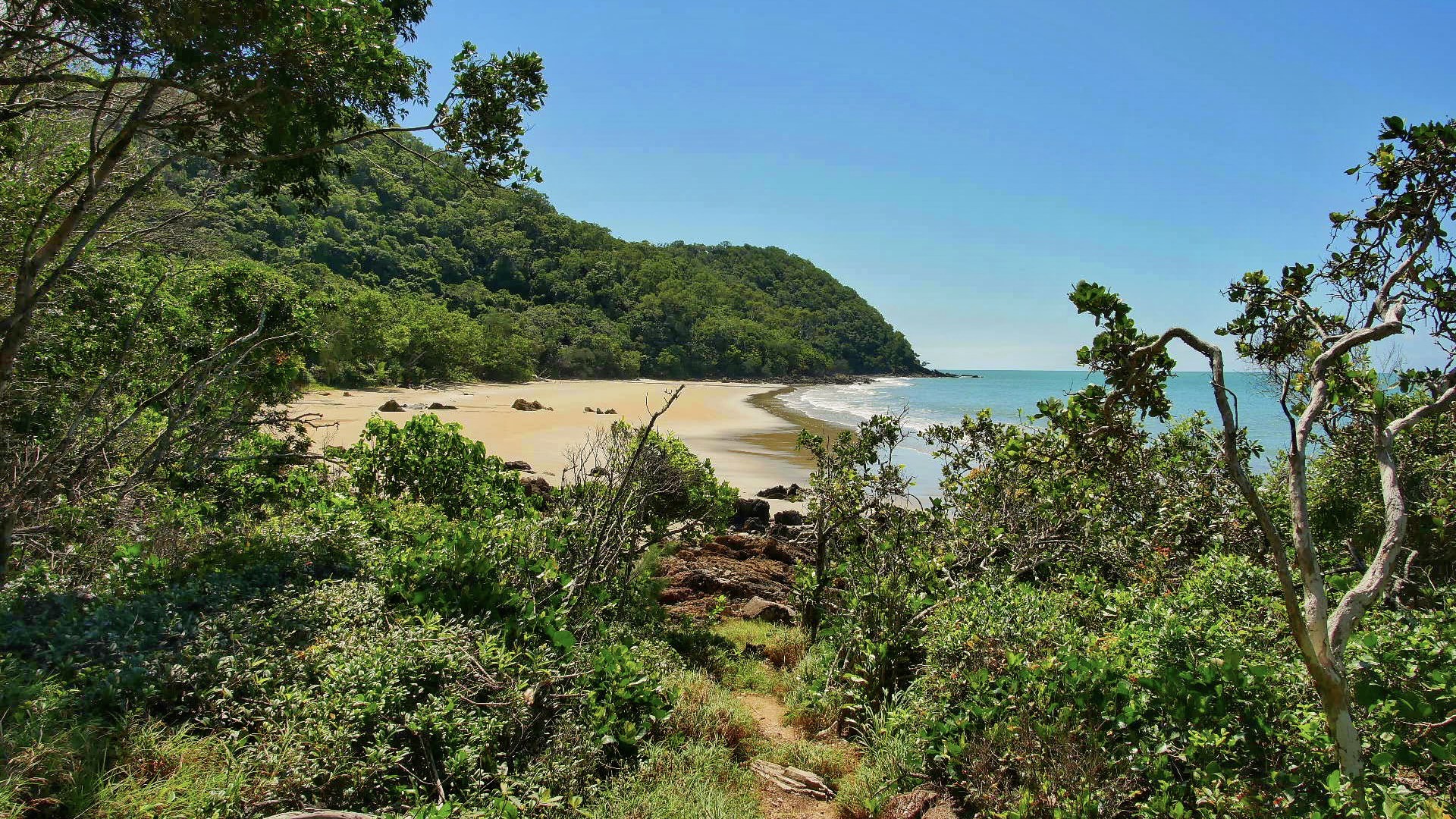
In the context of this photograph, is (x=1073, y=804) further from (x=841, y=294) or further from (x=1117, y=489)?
(x=841, y=294)

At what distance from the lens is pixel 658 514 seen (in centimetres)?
880

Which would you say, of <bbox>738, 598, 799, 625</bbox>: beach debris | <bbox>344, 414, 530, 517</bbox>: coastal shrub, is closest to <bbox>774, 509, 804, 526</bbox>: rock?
<bbox>738, 598, 799, 625</bbox>: beach debris

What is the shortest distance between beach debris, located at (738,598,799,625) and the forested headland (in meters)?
0.04

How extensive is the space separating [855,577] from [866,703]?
129 centimetres

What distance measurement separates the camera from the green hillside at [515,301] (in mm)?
49594

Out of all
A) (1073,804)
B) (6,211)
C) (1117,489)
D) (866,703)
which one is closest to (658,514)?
(866,703)

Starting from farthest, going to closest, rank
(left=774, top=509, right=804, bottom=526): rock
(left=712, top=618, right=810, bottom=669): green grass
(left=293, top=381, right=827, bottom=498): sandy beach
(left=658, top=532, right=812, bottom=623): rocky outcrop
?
(left=293, top=381, right=827, bottom=498): sandy beach < (left=774, top=509, right=804, bottom=526): rock < (left=658, top=532, right=812, bottom=623): rocky outcrop < (left=712, top=618, right=810, bottom=669): green grass

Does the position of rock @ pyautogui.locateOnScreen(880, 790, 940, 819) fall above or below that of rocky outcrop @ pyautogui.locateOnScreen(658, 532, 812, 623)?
above

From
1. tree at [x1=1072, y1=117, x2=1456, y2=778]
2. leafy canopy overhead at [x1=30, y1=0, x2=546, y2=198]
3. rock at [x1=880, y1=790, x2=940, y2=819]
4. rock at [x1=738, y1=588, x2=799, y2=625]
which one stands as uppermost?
leafy canopy overhead at [x1=30, y1=0, x2=546, y2=198]

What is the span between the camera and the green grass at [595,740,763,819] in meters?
3.68

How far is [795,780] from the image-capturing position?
4.36m

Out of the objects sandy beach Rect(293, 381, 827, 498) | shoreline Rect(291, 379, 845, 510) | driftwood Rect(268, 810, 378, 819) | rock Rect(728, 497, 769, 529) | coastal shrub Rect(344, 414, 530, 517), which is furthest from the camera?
sandy beach Rect(293, 381, 827, 498)

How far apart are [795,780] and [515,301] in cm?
8352

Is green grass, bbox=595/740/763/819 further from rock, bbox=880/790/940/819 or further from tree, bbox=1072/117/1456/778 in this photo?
tree, bbox=1072/117/1456/778
